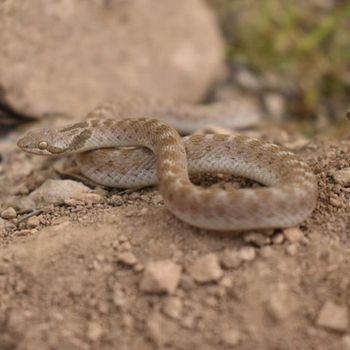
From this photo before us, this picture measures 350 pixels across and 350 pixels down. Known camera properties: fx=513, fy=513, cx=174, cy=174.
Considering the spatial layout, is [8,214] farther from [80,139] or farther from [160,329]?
[160,329]

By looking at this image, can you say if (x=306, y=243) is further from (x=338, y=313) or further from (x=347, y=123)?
(x=347, y=123)

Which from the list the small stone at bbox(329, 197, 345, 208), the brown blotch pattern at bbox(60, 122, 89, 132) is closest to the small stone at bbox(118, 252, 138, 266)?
the small stone at bbox(329, 197, 345, 208)

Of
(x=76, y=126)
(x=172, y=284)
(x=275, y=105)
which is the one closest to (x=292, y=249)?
(x=172, y=284)

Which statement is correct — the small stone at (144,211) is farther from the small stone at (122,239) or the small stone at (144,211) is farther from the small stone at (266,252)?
the small stone at (266,252)

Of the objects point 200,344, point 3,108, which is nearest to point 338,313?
point 200,344

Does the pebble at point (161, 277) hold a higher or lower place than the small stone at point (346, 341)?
higher

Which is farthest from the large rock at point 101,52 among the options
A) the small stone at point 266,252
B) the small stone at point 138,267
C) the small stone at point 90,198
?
the small stone at point 266,252
